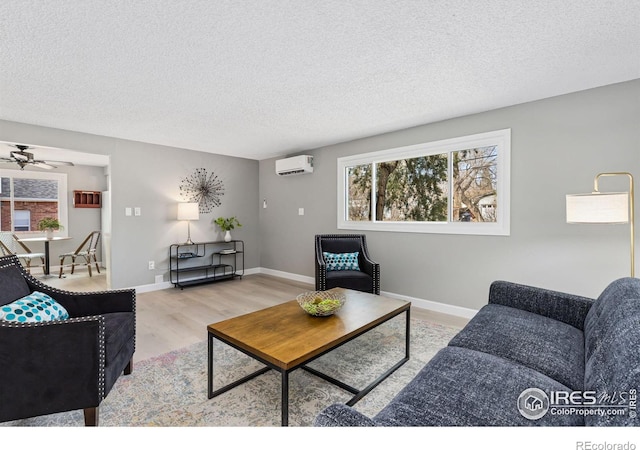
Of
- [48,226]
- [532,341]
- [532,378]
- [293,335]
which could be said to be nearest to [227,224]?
[48,226]

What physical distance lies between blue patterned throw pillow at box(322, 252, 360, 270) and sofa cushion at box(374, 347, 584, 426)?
2506 mm

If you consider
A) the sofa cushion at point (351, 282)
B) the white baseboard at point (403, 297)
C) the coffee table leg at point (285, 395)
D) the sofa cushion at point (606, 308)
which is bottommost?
the white baseboard at point (403, 297)

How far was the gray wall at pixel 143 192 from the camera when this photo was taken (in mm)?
4016

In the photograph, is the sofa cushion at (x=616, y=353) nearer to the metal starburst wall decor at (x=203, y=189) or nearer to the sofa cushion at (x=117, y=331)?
the sofa cushion at (x=117, y=331)

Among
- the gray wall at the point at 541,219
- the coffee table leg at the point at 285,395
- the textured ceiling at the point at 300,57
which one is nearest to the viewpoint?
the coffee table leg at the point at 285,395

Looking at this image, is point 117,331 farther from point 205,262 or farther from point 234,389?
point 205,262

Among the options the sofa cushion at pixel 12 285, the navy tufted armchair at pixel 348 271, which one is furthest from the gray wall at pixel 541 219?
the sofa cushion at pixel 12 285

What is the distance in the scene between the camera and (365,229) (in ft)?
14.4

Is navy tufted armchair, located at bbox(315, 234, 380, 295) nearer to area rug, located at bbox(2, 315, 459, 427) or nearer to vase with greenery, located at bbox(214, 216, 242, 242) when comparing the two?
area rug, located at bbox(2, 315, 459, 427)

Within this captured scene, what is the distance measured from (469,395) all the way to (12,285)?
2531 millimetres

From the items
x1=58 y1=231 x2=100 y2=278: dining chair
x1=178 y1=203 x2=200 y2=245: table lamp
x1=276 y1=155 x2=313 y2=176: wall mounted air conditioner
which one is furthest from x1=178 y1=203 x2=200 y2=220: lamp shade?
x1=58 y1=231 x2=100 y2=278: dining chair

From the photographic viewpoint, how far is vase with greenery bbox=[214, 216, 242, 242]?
17.6ft

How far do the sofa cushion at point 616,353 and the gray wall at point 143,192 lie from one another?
16.7 ft
